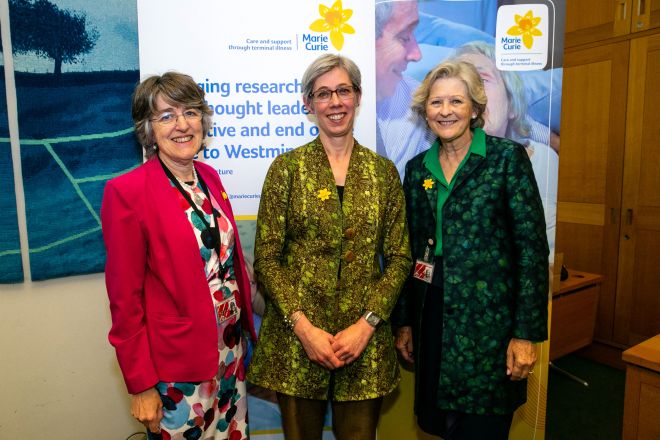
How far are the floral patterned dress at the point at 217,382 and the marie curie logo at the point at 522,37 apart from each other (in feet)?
4.78

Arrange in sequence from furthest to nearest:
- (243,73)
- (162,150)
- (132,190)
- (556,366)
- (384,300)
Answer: (556,366) < (243,73) < (384,300) < (162,150) < (132,190)

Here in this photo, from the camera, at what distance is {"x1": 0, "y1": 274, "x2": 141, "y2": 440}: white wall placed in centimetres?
206

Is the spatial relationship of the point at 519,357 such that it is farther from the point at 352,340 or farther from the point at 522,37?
the point at 522,37

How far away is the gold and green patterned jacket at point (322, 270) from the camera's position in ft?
4.98

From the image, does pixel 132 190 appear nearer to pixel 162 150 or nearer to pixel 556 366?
pixel 162 150

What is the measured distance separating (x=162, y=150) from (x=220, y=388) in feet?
2.55

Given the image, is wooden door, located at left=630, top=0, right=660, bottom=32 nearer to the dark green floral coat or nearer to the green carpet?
the green carpet

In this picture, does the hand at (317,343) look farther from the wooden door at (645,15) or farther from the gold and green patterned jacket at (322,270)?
the wooden door at (645,15)

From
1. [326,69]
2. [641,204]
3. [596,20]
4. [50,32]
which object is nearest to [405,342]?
[326,69]

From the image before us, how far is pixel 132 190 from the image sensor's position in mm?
1283

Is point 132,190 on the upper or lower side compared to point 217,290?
upper

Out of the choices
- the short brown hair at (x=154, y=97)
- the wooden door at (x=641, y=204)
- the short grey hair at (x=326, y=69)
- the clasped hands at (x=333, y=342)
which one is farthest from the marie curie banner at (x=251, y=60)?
the wooden door at (x=641, y=204)

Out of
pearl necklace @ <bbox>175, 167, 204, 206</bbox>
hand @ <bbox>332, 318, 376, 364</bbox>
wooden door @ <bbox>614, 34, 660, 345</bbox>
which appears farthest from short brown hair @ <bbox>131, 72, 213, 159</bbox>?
wooden door @ <bbox>614, 34, 660, 345</bbox>

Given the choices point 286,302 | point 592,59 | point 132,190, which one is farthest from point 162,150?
point 592,59
